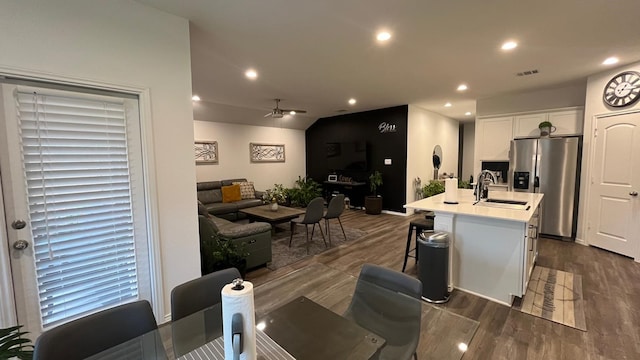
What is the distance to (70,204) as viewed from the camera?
1841 millimetres

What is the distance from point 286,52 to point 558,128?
4.82 meters

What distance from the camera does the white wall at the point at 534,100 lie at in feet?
15.0

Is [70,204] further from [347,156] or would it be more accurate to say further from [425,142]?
[425,142]

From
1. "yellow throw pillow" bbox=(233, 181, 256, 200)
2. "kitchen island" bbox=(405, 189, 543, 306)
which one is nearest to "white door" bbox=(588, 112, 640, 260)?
"kitchen island" bbox=(405, 189, 543, 306)

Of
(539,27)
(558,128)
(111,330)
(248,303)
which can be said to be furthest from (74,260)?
(558,128)

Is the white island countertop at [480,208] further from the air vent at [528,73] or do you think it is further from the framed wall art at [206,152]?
the framed wall art at [206,152]

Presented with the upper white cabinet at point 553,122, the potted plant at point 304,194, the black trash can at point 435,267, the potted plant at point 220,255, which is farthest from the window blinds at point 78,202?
the upper white cabinet at point 553,122

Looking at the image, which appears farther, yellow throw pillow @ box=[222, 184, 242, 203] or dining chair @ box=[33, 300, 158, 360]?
yellow throw pillow @ box=[222, 184, 242, 203]

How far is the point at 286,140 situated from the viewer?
8.09 meters

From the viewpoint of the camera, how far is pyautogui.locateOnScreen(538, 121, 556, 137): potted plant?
4633mm

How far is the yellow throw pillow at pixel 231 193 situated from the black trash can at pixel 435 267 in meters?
4.68

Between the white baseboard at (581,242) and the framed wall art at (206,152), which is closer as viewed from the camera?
Answer: the white baseboard at (581,242)

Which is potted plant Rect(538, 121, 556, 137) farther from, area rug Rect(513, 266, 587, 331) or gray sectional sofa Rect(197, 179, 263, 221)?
gray sectional sofa Rect(197, 179, 263, 221)

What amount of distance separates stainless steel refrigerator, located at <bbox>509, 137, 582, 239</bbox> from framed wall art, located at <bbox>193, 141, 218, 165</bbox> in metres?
6.27
